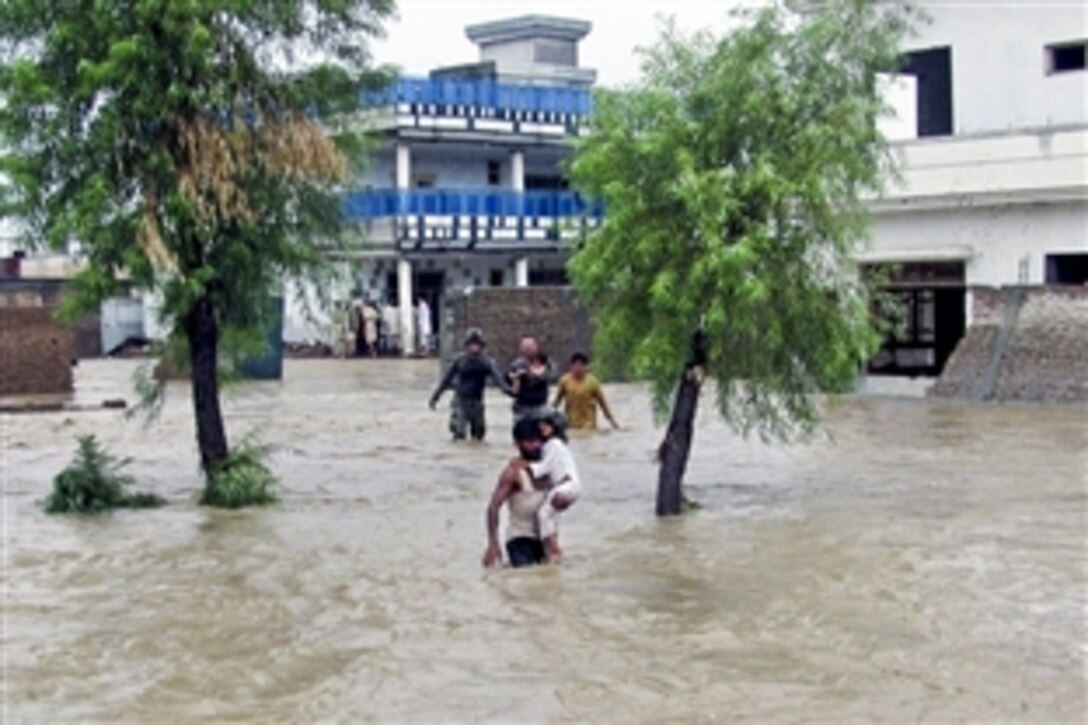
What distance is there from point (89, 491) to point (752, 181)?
6816 mm

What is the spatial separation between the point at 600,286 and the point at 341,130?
3.81 meters

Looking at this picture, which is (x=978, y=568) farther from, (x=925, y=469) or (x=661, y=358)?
(x=925, y=469)

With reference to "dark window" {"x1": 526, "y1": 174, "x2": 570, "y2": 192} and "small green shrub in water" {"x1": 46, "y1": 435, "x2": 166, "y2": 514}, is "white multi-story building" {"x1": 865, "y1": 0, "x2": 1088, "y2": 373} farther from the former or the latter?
"dark window" {"x1": 526, "y1": 174, "x2": 570, "y2": 192}

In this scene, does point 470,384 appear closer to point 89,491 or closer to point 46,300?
point 89,491

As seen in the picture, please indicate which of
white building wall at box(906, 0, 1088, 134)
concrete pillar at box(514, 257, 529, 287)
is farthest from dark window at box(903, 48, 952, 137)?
concrete pillar at box(514, 257, 529, 287)

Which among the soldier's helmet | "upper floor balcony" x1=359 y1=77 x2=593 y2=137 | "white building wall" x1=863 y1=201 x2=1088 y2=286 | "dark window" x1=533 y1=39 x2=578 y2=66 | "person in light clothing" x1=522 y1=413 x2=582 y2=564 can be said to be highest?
"dark window" x1=533 y1=39 x2=578 y2=66

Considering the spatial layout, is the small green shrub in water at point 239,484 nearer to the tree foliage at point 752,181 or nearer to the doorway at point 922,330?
the tree foliage at point 752,181

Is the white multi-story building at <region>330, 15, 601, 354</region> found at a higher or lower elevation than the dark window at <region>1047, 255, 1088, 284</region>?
higher

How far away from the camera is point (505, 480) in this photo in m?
10.4

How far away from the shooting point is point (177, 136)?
47.6 ft

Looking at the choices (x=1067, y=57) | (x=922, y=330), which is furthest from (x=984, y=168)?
A: (x=922, y=330)

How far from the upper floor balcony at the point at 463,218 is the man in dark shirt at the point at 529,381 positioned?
2362 cm

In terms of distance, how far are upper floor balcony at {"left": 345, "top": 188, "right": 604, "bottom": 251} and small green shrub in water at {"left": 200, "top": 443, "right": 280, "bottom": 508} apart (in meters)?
25.6

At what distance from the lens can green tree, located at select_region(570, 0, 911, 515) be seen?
40.5 ft
